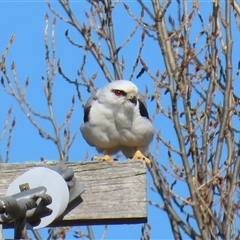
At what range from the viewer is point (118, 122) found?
15.5 ft

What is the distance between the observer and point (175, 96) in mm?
5477

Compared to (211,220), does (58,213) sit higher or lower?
lower

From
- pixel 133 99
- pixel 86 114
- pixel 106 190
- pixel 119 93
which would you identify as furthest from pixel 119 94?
pixel 106 190

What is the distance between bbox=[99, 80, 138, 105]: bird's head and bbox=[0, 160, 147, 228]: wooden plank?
2.31 metres

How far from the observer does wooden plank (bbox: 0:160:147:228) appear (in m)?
2.42

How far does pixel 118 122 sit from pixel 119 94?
26 cm

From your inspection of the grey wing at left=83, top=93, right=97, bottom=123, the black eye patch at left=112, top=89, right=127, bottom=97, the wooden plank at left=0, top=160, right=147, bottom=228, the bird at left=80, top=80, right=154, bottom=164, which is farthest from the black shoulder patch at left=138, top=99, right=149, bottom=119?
the wooden plank at left=0, top=160, right=147, bottom=228

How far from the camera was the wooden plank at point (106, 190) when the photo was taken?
2420 mm

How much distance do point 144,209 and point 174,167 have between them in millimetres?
3316

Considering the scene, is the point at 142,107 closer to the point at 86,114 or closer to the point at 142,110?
the point at 142,110

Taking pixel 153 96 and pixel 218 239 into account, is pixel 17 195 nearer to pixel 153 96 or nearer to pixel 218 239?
pixel 218 239

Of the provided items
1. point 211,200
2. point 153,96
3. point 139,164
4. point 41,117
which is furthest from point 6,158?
point 139,164

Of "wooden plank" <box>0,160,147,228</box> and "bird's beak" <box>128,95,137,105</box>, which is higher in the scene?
"bird's beak" <box>128,95,137,105</box>

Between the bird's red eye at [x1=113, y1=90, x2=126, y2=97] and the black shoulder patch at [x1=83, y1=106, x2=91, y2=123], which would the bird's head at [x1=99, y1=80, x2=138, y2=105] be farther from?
the black shoulder patch at [x1=83, y1=106, x2=91, y2=123]
